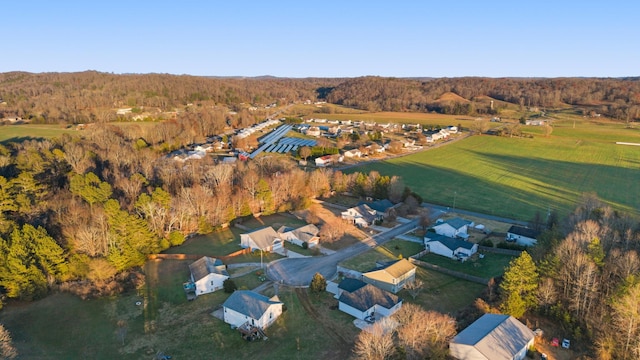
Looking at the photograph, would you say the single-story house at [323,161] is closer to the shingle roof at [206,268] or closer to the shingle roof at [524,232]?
the shingle roof at [524,232]

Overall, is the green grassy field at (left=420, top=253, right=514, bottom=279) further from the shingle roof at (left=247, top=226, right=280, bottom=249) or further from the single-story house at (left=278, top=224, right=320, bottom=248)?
the shingle roof at (left=247, top=226, right=280, bottom=249)

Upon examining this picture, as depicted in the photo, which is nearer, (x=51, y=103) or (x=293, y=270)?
(x=293, y=270)

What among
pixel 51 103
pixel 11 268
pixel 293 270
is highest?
pixel 51 103

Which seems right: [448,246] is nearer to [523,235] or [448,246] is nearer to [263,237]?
[523,235]

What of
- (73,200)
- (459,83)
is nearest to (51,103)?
(73,200)

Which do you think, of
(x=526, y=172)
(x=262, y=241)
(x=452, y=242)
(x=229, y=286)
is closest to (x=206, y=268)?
(x=229, y=286)

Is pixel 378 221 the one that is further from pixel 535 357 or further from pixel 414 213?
pixel 535 357

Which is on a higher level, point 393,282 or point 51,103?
point 51,103
